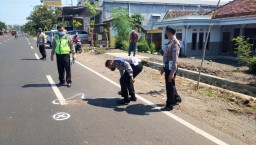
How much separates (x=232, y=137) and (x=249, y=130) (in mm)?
612

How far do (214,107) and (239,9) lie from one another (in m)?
16.9

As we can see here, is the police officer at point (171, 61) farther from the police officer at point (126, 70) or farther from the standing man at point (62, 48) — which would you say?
the standing man at point (62, 48)

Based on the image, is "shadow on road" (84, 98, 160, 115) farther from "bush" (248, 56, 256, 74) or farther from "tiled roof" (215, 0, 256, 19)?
"tiled roof" (215, 0, 256, 19)

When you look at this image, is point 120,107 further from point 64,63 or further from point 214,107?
point 64,63

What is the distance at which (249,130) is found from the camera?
16.4 feet

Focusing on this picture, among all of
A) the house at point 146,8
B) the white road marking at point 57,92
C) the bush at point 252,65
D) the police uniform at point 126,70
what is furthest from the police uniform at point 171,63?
the house at point 146,8

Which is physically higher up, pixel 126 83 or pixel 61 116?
pixel 126 83

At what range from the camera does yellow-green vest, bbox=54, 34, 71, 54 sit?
8.25m

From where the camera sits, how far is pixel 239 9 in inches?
813

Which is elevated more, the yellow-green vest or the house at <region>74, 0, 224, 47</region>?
the house at <region>74, 0, 224, 47</region>

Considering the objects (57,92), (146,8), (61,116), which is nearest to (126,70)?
(61,116)

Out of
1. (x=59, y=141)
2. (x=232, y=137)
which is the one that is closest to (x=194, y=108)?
(x=232, y=137)

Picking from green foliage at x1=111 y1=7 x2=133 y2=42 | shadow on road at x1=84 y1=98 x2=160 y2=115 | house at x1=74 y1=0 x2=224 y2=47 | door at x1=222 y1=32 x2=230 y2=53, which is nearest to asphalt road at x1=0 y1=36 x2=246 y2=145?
shadow on road at x1=84 y1=98 x2=160 y2=115

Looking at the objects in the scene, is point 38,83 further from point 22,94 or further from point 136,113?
point 136,113
